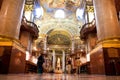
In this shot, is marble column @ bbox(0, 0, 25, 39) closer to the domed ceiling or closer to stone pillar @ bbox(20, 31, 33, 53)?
stone pillar @ bbox(20, 31, 33, 53)

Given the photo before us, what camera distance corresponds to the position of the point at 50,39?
88.4ft

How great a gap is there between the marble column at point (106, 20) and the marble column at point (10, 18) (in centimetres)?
370

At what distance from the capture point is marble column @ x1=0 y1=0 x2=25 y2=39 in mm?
5518

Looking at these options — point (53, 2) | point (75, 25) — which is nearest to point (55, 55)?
point (75, 25)

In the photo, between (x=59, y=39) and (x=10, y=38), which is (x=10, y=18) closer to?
(x=10, y=38)

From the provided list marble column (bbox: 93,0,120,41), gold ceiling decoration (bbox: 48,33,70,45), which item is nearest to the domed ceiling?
gold ceiling decoration (bbox: 48,33,70,45)

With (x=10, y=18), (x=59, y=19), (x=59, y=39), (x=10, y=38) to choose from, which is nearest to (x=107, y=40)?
(x=10, y=38)

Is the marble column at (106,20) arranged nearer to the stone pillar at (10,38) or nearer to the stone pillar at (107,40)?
the stone pillar at (107,40)

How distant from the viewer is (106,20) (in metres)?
6.04

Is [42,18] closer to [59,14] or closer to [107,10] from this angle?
[59,14]

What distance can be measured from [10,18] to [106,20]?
4161 millimetres

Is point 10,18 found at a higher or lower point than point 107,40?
higher

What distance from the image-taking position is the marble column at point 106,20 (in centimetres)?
578

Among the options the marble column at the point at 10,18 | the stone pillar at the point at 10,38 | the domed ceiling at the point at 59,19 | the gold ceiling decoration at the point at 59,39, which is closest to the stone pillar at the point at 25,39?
the stone pillar at the point at 10,38
